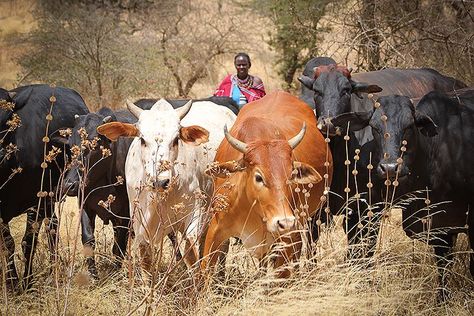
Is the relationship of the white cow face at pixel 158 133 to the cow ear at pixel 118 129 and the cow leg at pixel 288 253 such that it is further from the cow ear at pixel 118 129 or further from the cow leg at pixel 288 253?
the cow leg at pixel 288 253

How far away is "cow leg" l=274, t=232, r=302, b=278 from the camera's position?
216 inches

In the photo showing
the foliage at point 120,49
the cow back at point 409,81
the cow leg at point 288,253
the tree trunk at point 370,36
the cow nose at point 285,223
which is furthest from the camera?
the foliage at point 120,49

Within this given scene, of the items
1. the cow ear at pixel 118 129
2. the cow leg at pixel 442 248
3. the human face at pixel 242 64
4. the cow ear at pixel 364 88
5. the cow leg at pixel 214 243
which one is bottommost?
the cow leg at pixel 442 248

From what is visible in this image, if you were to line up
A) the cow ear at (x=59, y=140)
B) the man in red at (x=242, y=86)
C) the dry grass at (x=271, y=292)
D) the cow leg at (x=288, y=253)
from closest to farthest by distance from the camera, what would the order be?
the dry grass at (x=271, y=292), the cow leg at (x=288, y=253), the cow ear at (x=59, y=140), the man in red at (x=242, y=86)

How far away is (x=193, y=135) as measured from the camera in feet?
20.2

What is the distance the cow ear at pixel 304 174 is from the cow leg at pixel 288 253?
365 mm

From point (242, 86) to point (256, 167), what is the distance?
440cm

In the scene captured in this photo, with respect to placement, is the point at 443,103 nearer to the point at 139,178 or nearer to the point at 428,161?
the point at 428,161

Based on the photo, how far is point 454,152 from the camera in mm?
6234

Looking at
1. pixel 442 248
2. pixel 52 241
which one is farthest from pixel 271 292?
pixel 442 248

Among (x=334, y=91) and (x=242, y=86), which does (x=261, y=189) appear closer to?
(x=334, y=91)

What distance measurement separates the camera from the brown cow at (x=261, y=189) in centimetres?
536

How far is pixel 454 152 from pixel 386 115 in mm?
570

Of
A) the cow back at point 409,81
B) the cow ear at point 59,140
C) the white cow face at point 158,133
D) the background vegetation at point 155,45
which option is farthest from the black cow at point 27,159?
the background vegetation at point 155,45
